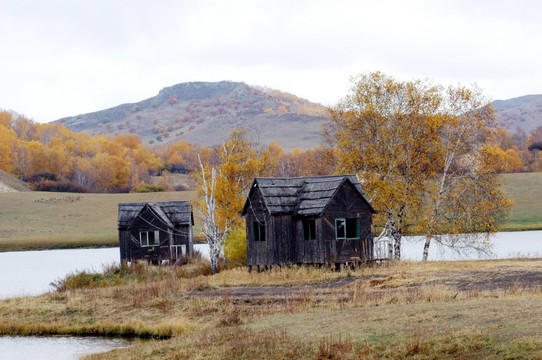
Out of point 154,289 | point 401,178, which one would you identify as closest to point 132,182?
point 401,178

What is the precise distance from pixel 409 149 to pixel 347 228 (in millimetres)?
10474

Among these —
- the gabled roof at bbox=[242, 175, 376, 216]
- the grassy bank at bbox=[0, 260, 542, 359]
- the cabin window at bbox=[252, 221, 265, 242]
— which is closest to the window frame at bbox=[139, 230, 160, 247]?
the grassy bank at bbox=[0, 260, 542, 359]

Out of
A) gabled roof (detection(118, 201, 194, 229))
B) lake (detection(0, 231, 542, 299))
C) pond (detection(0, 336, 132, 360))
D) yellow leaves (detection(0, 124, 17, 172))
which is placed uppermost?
yellow leaves (detection(0, 124, 17, 172))

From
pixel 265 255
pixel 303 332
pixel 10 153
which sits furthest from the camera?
pixel 10 153

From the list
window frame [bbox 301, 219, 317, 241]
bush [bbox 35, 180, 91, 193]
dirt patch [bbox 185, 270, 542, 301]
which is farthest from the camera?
bush [bbox 35, 180, 91, 193]

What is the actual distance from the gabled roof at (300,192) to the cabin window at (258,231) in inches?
69.2

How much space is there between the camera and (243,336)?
19.8 meters

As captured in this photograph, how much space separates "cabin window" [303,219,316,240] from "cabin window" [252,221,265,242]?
2571mm

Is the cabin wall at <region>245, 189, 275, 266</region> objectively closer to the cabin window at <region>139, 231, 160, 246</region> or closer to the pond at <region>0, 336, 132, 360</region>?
the cabin window at <region>139, 231, 160, 246</region>

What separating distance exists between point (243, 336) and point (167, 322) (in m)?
6.25

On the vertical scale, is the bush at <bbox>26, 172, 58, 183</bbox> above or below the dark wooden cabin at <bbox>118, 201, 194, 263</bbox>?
above

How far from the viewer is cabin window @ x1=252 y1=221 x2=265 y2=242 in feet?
141

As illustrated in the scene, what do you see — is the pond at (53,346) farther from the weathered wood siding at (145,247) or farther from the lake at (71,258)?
the weathered wood siding at (145,247)

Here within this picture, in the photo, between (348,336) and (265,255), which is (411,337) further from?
(265,255)
